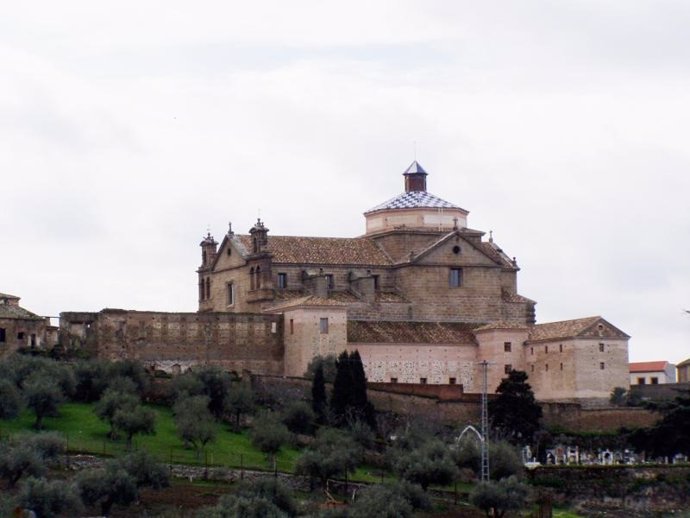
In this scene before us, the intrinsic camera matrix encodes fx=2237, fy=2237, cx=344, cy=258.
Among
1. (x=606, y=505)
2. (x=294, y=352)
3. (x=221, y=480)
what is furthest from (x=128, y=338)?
(x=606, y=505)

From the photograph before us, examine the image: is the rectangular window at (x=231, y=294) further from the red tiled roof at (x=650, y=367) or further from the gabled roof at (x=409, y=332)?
the red tiled roof at (x=650, y=367)

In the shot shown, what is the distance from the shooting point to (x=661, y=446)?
285ft

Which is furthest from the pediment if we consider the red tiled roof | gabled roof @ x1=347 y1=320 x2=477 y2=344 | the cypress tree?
the red tiled roof

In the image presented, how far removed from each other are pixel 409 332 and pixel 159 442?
1684 cm

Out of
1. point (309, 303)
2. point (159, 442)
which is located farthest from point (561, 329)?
point (159, 442)

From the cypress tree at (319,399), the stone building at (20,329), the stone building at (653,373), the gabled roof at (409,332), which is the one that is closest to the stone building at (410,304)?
the gabled roof at (409,332)

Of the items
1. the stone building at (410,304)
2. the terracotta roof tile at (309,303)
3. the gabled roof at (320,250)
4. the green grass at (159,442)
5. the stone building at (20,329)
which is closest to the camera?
the green grass at (159,442)

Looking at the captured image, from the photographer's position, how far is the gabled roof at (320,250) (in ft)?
316

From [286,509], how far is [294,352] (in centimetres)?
2121

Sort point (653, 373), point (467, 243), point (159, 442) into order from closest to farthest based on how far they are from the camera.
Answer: point (159, 442)
point (467, 243)
point (653, 373)

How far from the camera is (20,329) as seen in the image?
89062mm

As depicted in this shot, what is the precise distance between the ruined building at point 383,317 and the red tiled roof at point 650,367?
1640 centimetres

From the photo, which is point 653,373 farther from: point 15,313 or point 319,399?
point 15,313

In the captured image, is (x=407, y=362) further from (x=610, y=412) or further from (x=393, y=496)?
(x=393, y=496)
